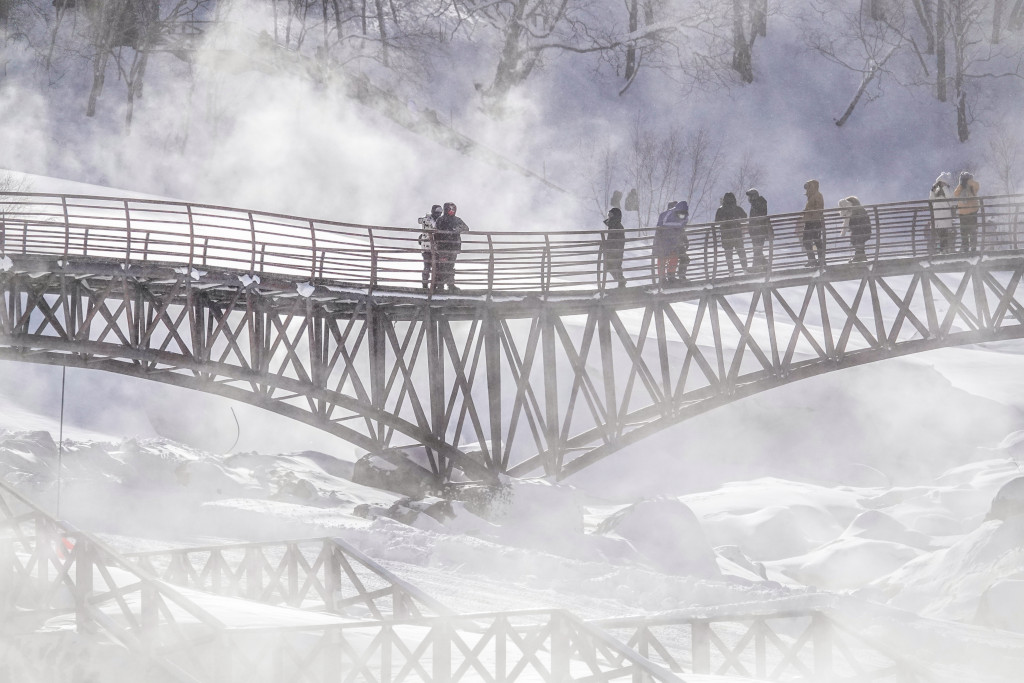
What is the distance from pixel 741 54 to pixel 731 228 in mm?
38267

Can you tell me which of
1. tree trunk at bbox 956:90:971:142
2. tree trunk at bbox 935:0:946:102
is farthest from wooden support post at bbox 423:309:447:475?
tree trunk at bbox 935:0:946:102

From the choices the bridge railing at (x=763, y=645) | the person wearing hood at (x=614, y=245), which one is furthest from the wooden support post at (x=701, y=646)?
the person wearing hood at (x=614, y=245)

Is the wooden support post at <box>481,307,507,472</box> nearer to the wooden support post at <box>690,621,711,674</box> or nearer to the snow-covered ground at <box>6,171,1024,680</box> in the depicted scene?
the snow-covered ground at <box>6,171,1024,680</box>

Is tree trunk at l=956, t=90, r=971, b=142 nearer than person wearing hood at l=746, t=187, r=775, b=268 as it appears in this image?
No

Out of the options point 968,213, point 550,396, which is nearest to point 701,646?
point 550,396

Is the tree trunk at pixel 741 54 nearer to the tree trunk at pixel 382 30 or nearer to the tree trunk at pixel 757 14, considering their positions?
the tree trunk at pixel 757 14

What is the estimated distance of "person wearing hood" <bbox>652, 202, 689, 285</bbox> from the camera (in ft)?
61.9

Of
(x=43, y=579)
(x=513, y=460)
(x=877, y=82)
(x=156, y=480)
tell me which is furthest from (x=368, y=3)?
(x=43, y=579)

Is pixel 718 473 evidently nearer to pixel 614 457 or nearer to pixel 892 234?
pixel 614 457

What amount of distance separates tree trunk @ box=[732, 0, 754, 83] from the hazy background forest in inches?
4.9

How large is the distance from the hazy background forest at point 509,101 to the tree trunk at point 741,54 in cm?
12

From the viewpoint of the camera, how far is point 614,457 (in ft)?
88.5

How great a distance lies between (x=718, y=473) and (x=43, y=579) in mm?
18615

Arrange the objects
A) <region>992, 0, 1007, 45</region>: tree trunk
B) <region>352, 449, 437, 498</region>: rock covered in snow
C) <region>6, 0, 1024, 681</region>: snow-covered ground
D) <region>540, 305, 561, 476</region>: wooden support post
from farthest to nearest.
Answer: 1. <region>992, 0, 1007, 45</region>: tree trunk
2. <region>352, 449, 437, 498</region>: rock covered in snow
3. <region>540, 305, 561, 476</region>: wooden support post
4. <region>6, 0, 1024, 681</region>: snow-covered ground
